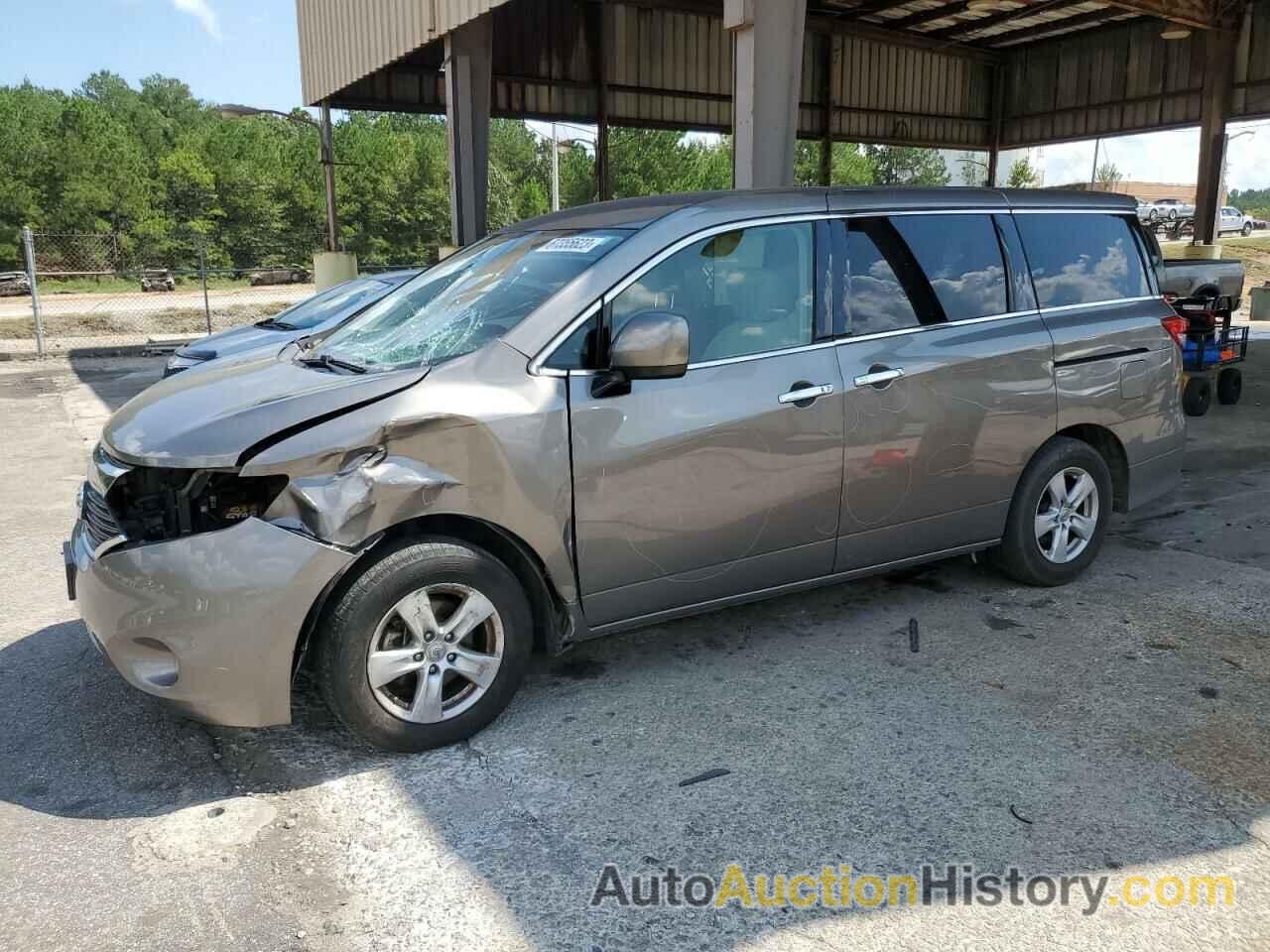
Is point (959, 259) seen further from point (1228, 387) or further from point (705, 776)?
point (1228, 387)

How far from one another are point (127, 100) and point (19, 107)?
42.2 meters

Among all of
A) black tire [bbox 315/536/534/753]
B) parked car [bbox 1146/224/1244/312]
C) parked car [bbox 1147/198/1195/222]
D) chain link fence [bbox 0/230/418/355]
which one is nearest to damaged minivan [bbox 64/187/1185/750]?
black tire [bbox 315/536/534/753]

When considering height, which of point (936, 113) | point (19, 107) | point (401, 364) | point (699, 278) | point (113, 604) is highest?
point (19, 107)

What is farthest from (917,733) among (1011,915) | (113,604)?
(113,604)

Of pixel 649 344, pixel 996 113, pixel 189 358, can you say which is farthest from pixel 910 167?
pixel 649 344

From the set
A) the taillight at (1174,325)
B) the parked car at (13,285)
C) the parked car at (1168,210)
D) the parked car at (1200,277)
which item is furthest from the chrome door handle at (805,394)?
the parked car at (1168,210)

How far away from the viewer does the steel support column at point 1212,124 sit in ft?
63.6

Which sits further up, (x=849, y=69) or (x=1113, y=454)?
(x=849, y=69)

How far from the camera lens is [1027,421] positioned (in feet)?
15.3

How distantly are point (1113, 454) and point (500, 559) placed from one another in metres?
3.38

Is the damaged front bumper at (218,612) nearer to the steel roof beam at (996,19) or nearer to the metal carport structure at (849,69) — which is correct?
the metal carport structure at (849,69)

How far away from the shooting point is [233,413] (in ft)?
10.8

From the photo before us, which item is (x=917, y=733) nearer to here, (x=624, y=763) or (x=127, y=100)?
(x=624, y=763)

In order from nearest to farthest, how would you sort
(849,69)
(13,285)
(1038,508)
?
(1038,508)
(849,69)
(13,285)
